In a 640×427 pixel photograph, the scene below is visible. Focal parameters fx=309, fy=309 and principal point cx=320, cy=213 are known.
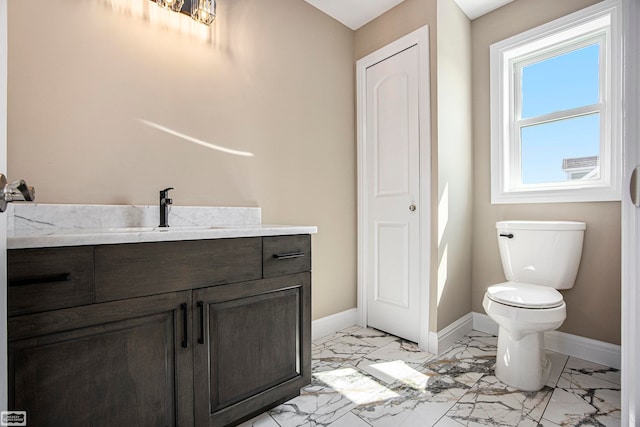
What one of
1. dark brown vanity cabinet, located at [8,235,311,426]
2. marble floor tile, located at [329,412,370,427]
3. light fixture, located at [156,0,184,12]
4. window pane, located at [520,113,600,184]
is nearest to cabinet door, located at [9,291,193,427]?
dark brown vanity cabinet, located at [8,235,311,426]

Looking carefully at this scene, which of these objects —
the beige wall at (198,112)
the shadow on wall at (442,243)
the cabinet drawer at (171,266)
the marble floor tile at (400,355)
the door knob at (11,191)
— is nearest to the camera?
the door knob at (11,191)

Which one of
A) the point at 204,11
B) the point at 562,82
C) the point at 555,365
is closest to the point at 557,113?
the point at 562,82

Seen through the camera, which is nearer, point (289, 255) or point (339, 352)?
point (289, 255)

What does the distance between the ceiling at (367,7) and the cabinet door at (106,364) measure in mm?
2196

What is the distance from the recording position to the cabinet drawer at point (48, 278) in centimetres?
83

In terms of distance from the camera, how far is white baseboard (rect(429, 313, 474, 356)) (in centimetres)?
201

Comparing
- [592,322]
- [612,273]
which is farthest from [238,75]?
[592,322]

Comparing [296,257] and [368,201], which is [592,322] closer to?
[368,201]

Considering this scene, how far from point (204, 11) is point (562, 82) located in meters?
2.31

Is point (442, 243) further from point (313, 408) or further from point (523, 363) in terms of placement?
point (313, 408)

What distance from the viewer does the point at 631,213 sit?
3.22ft

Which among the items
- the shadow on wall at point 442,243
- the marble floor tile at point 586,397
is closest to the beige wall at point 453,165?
the shadow on wall at point 442,243

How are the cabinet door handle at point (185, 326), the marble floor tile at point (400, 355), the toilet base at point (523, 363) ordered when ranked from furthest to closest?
the marble floor tile at point (400, 355), the toilet base at point (523, 363), the cabinet door handle at point (185, 326)

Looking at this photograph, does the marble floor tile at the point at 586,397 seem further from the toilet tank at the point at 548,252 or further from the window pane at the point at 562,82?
the window pane at the point at 562,82
